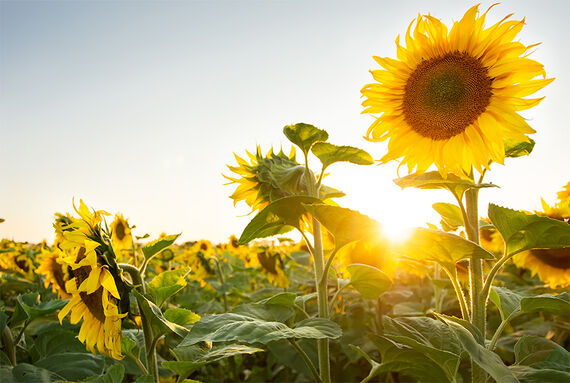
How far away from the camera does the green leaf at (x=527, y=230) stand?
1.17 metres

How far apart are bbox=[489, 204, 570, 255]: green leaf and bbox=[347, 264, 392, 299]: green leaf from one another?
53cm

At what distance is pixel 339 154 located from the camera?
1.70 metres

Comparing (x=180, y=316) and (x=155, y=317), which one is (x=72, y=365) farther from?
(x=155, y=317)

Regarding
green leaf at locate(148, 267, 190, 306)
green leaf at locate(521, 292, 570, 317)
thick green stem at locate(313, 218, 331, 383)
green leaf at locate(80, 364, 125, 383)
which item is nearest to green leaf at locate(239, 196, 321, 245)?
thick green stem at locate(313, 218, 331, 383)

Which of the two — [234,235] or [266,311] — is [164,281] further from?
[234,235]

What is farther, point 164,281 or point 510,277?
point 510,277

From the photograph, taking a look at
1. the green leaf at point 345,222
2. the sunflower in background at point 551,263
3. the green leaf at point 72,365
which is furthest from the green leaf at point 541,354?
the green leaf at point 72,365

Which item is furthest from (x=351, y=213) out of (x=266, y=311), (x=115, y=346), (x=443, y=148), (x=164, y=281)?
(x=115, y=346)

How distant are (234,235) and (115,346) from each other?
6093mm

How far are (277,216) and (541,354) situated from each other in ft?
3.30

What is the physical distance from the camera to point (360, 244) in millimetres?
3305

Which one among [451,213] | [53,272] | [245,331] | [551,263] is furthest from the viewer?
[551,263]

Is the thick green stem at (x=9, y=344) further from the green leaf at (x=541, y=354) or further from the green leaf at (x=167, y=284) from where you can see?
the green leaf at (x=541, y=354)

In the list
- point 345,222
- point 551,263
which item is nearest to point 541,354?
point 345,222
